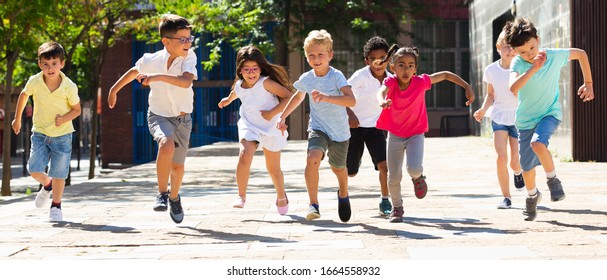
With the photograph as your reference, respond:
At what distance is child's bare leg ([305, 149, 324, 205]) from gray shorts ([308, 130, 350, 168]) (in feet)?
0.19

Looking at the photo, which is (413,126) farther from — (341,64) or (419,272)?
(341,64)

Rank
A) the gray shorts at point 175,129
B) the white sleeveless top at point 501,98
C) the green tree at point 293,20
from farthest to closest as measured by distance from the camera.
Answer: the green tree at point 293,20 → the white sleeveless top at point 501,98 → the gray shorts at point 175,129

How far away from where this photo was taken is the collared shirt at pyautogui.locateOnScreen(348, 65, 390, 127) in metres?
11.2

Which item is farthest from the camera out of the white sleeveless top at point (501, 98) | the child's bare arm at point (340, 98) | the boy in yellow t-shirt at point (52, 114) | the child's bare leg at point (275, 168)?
the white sleeveless top at point (501, 98)

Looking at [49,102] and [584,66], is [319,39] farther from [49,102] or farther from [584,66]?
[49,102]

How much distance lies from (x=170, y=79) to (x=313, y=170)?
55.1 inches

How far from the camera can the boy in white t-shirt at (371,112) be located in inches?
439

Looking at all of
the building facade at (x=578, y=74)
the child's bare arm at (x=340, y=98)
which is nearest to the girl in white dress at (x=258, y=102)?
the child's bare arm at (x=340, y=98)

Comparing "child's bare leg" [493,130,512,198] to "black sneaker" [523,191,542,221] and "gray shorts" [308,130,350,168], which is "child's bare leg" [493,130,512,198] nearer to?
"black sneaker" [523,191,542,221]

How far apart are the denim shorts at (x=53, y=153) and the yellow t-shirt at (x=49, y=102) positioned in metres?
0.06

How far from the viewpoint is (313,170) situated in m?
10.3

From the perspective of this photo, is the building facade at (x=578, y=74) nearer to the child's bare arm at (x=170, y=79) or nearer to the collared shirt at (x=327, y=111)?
the collared shirt at (x=327, y=111)

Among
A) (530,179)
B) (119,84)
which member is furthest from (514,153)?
(119,84)

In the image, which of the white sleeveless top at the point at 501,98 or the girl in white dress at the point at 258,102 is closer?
the girl in white dress at the point at 258,102
